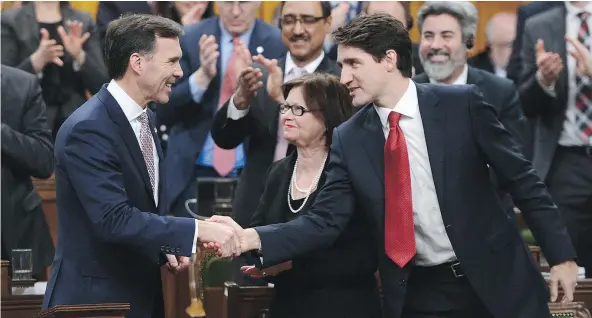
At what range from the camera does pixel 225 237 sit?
3.72m

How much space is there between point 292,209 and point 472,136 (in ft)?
2.53

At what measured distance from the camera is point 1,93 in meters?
5.31

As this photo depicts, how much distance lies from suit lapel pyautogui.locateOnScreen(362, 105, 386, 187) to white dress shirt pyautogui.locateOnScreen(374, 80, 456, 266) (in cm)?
4

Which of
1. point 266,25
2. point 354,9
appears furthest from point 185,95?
point 354,9

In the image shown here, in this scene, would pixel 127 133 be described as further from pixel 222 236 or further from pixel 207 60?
pixel 207 60

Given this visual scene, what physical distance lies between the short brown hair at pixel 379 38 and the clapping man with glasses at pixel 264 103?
1092mm

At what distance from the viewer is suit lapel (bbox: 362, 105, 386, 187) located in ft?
12.2

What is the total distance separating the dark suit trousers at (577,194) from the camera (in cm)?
565

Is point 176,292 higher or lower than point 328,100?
lower

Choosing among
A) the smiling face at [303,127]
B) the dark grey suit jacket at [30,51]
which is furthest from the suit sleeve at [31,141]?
the smiling face at [303,127]

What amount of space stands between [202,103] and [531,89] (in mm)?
1623

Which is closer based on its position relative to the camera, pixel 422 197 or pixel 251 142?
pixel 422 197

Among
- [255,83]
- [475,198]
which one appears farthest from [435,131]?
[255,83]

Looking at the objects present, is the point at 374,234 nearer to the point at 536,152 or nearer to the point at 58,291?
the point at 58,291
